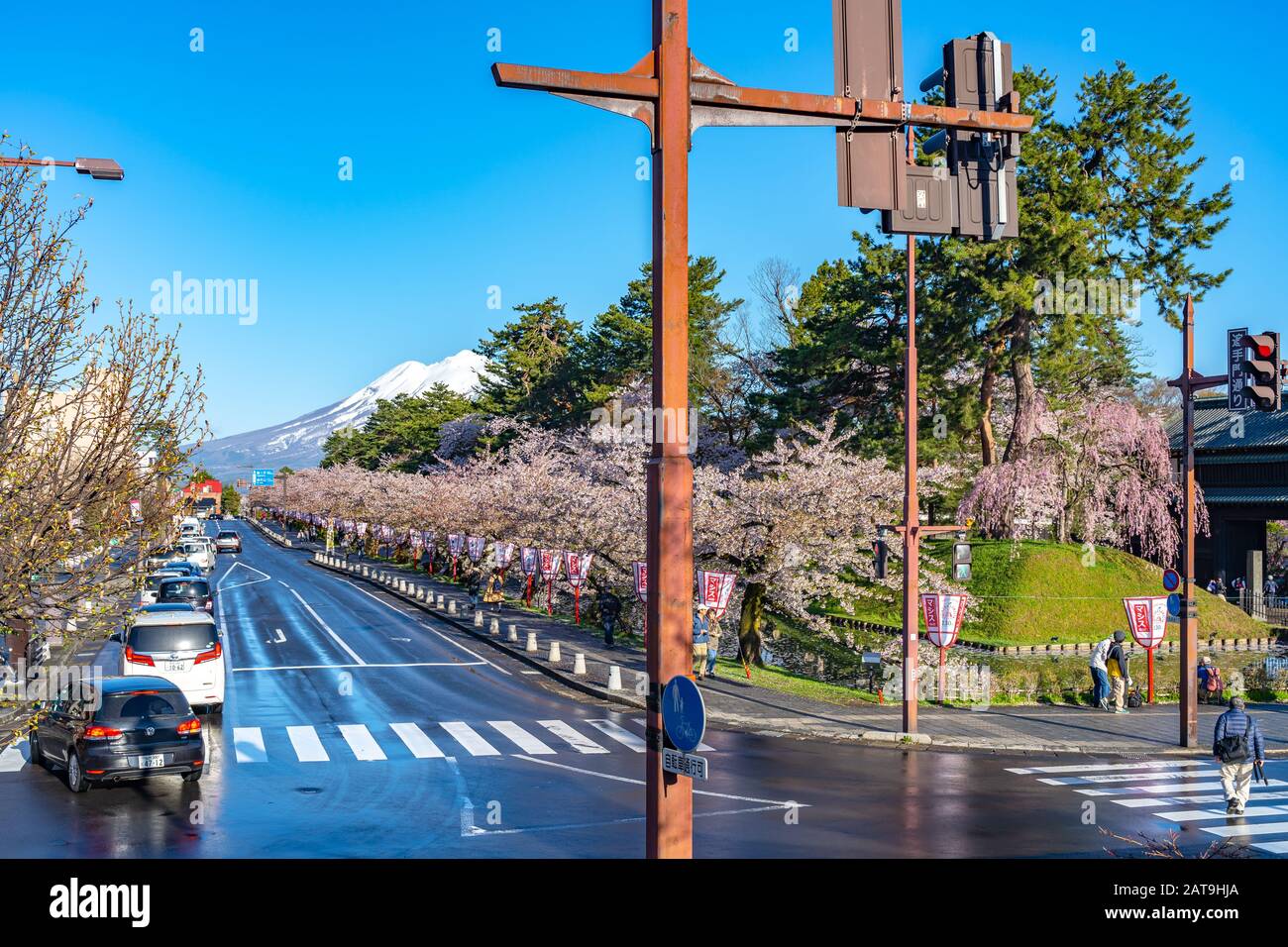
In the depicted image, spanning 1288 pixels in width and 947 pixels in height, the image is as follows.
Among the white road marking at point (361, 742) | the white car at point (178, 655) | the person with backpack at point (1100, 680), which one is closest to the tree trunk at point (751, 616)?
the person with backpack at point (1100, 680)

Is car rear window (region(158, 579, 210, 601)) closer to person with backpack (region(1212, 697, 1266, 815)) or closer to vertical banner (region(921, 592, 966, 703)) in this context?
vertical banner (region(921, 592, 966, 703))

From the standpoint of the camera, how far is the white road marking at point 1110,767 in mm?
19203

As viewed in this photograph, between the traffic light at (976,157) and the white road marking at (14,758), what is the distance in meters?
17.6

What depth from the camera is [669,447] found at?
5.75 metres

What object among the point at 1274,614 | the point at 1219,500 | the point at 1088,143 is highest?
the point at 1088,143

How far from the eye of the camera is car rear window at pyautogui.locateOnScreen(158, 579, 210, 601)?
37.6 meters

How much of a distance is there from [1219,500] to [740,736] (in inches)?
1532

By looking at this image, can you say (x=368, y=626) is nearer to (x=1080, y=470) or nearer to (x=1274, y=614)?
(x=1080, y=470)

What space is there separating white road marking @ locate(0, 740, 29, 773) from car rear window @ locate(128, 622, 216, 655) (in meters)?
2.94

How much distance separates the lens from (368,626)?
41.5 metres

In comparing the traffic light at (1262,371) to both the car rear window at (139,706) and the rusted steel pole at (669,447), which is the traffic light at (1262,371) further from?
the car rear window at (139,706)

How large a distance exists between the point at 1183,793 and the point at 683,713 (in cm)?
1533

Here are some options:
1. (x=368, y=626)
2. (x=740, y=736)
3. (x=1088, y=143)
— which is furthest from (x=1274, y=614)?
(x=368, y=626)
